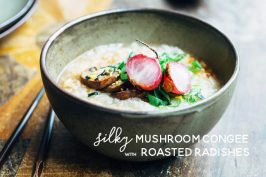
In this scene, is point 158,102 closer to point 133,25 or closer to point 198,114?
point 198,114

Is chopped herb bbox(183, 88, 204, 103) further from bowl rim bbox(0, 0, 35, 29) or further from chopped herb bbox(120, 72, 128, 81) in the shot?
bowl rim bbox(0, 0, 35, 29)

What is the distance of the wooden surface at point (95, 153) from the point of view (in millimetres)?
1308

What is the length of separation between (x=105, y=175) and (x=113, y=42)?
0.63 meters

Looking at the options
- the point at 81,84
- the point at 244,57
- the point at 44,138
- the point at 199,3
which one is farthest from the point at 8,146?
the point at 199,3

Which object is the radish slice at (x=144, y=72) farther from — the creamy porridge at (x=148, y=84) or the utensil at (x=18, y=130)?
the utensil at (x=18, y=130)

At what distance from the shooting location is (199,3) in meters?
2.38

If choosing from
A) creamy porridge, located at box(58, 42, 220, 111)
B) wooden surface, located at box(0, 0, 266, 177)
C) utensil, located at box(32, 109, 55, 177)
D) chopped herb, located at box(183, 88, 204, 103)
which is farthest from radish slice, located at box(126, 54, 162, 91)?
utensil, located at box(32, 109, 55, 177)

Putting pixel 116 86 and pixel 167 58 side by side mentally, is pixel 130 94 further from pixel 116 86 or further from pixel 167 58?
pixel 167 58

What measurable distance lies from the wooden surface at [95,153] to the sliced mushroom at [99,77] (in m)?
0.21

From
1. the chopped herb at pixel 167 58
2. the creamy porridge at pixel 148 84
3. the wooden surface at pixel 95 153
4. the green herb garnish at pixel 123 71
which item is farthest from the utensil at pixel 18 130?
the chopped herb at pixel 167 58

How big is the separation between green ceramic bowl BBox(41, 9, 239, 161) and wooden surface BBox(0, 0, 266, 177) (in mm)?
107

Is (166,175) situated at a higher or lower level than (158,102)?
lower

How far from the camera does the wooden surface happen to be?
1.31 meters

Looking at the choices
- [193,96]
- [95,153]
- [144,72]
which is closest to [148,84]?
[144,72]
